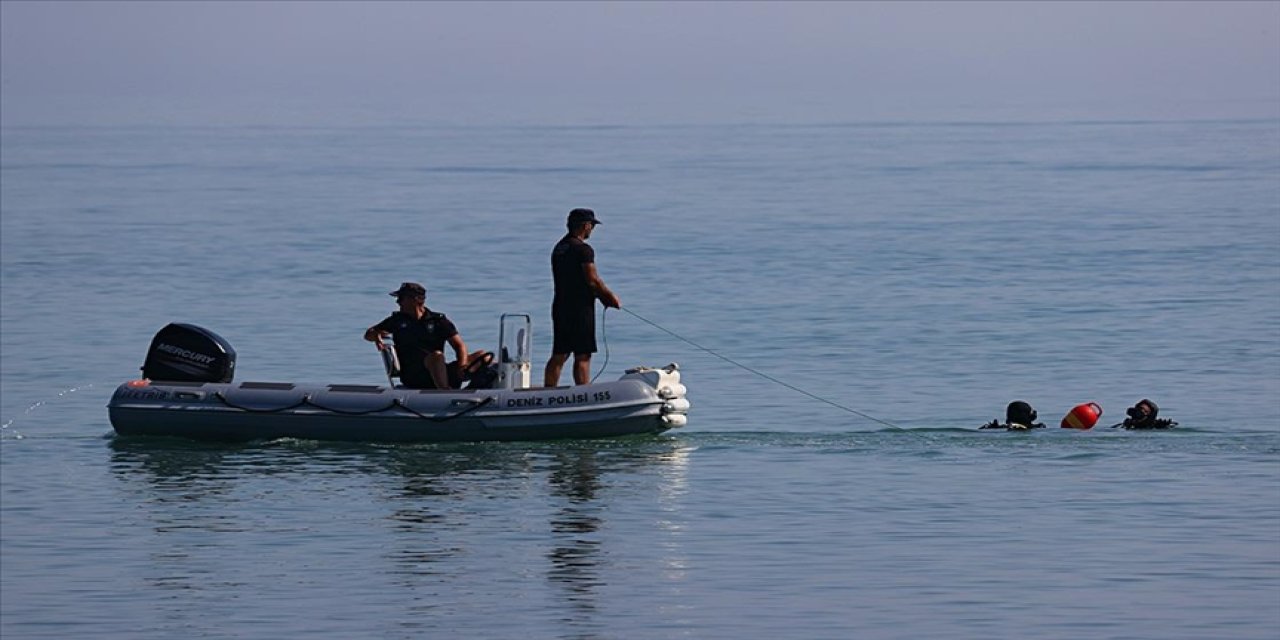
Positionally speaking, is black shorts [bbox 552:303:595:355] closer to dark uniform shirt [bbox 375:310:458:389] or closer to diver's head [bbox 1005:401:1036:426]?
dark uniform shirt [bbox 375:310:458:389]

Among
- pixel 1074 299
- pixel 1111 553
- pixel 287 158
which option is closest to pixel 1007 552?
pixel 1111 553

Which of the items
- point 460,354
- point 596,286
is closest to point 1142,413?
point 596,286

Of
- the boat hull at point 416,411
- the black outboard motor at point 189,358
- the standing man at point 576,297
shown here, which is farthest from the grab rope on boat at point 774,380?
the black outboard motor at point 189,358

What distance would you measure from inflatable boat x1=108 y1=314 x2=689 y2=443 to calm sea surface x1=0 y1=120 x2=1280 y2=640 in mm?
209

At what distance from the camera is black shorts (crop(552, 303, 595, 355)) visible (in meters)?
17.2

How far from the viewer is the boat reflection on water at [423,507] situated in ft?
42.1

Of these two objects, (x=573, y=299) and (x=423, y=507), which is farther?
(x=573, y=299)

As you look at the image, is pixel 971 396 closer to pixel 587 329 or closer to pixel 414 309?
pixel 587 329

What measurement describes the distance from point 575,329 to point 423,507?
284cm

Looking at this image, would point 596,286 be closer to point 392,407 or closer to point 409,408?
point 409,408

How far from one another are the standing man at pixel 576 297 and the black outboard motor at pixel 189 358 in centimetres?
267

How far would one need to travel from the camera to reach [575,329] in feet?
56.5

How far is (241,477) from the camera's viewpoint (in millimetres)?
16031

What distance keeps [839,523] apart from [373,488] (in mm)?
3508
